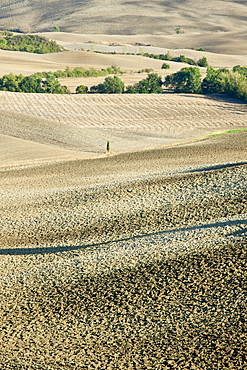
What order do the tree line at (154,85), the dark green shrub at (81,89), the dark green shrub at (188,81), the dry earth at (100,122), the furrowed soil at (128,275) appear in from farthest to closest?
1. the dark green shrub at (188,81)
2. the dark green shrub at (81,89)
3. the tree line at (154,85)
4. the dry earth at (100,122)
5. the furrowed soil at (128,275)

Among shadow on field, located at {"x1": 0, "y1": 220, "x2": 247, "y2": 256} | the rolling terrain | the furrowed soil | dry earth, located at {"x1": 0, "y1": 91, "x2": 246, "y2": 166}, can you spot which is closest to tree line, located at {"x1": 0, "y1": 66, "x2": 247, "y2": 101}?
dry earth, located at {"x1": 0, "y1": 91, "x2": 246, "y2": 166}

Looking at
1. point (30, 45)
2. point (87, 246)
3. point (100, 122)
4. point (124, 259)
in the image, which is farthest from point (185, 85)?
point (30, 45)

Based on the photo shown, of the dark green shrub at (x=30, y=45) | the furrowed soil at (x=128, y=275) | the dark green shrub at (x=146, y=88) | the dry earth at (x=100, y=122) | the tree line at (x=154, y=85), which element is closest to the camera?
the furrowed soil at (x=128, y=275)

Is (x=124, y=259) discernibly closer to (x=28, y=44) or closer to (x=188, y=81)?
(x=188, y=81)

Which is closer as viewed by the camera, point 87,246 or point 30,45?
point 87,246

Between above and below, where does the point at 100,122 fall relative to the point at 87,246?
below

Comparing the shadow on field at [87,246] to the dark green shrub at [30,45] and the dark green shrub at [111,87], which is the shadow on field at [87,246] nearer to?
the dark green shrub at [111,87]

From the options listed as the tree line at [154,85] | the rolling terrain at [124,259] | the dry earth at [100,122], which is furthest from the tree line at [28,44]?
the rolling terrain at [124,259]

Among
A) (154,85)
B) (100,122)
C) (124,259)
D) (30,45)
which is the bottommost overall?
(100,122)

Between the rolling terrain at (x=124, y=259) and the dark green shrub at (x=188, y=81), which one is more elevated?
the rolling terrain at (x=124, y=259)
